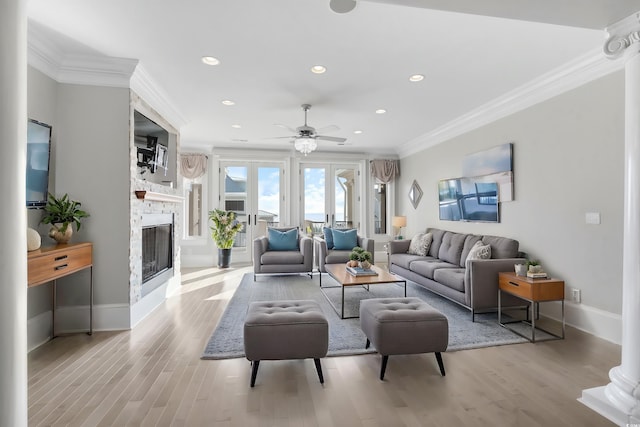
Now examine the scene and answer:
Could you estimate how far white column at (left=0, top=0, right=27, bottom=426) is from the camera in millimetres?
1090

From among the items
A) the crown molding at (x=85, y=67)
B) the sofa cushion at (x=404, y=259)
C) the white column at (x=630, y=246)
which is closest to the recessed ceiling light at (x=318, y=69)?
A: the crown molding at (x=85, y=67)

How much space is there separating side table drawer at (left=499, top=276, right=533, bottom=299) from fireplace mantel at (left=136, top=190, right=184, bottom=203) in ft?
13.1

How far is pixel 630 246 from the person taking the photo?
1886mm

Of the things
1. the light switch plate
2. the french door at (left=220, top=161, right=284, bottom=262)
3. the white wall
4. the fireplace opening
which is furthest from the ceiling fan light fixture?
the french door at (left=220, top=161, right=284, bottom=262)

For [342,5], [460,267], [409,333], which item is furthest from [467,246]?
[342,5]

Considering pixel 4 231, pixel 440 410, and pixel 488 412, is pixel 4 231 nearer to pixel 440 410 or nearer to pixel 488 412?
pixel 440 410

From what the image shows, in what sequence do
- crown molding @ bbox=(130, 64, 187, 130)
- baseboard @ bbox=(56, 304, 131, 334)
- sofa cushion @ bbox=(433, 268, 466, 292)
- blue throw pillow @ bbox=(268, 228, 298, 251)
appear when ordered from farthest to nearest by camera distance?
1. blue throw pillow @ bbox=(268, 228, 298, 251)
2. sofa cushion @ bbox=(433, 268, 466, 292)
3. crown molding @ bbox=(130, 64, 187, 130)
4. baseboard @ bbox=(56, 304, 131, 334)

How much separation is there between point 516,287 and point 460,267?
1176mm

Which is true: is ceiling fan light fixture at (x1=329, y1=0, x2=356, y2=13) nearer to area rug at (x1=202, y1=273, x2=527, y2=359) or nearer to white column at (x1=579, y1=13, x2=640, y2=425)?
white column at (x1=579, y1=13, x2=640, y2=425)

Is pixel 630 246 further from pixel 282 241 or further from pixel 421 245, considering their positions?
pixel 282 241

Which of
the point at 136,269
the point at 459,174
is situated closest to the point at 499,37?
the point at 459,174

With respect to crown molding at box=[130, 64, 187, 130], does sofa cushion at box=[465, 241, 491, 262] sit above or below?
below

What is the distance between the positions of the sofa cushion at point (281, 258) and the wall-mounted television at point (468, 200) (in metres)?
2.67

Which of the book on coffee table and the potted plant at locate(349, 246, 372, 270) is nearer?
the book on coffee table
